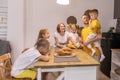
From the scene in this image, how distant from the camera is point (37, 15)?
5148 mm

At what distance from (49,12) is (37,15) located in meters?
0.30

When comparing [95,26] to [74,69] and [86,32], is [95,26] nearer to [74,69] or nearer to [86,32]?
[86,32]

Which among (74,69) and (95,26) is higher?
(95,26)

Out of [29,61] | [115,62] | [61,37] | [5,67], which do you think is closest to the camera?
[29,61]

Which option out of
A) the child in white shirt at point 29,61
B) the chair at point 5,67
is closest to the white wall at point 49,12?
the chair at point 5,67

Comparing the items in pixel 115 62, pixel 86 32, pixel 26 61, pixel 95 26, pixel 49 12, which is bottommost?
pixel 115 62

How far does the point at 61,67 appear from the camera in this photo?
241cm

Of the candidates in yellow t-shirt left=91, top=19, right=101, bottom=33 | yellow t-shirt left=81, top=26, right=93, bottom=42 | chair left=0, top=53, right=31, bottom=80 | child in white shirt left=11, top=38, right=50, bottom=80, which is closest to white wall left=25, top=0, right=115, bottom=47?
yellow t-shirt left=81, top=26, right=93, bottom=42

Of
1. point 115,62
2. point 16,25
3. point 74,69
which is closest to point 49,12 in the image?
point 16,25

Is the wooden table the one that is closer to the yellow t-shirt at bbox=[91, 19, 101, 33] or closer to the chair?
the chair

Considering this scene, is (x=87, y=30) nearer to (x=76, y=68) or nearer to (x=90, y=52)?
(x=90, y=52)

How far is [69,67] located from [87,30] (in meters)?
1.20

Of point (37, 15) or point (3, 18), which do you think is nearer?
point (3, 18)

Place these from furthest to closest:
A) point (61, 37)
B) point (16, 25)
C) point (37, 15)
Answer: point (37, 15) → point (16, 25) → point (61, 37)
